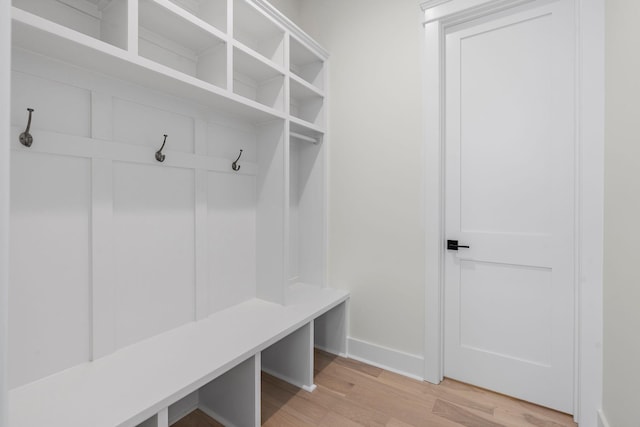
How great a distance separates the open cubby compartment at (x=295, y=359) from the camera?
178cm

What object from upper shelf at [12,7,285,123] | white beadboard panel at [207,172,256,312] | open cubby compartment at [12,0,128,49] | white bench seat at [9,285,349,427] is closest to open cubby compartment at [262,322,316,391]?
white bench seat at [9,285,349,427]

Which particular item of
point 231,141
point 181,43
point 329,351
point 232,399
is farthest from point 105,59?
point 329,351

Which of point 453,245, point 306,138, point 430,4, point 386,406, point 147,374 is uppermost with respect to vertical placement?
point 430,4

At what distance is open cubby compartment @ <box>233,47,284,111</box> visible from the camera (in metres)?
1.74

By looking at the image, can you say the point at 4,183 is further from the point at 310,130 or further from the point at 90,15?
the point at 310,130

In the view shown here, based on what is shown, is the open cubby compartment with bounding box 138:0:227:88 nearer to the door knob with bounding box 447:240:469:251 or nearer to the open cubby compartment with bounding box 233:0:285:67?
the open cubby compartment with bounding box 233:0:285:67

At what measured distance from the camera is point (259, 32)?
184cm

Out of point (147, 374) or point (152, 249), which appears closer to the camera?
point (147, 374)

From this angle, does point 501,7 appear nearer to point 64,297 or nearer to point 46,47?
point 46,47

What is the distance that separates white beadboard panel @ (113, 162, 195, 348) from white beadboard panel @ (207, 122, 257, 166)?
0.23 m

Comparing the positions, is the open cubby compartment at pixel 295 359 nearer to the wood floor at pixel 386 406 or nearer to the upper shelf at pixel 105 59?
the wood floor at pixel 386 406

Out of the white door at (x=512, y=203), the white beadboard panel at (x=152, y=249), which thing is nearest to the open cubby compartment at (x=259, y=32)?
the white beadboard panel at (x=152, y=249)

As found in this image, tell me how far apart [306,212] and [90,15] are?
161cm

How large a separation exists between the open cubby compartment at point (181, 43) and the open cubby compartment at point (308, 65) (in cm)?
74
